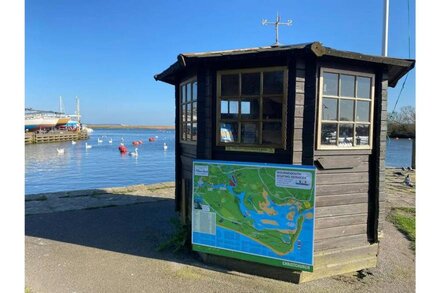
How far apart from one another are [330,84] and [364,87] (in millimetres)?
788

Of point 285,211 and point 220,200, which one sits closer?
point 285,211

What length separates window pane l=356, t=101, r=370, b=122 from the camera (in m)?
5.88

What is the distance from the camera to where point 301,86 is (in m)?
5.34

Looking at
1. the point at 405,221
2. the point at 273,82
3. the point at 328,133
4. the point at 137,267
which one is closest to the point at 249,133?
the point at 273,82

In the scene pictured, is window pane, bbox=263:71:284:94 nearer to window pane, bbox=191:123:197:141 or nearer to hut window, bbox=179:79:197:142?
hut window, bbox=179:79:197:142

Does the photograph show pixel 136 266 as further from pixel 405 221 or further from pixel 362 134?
pixel 405 221

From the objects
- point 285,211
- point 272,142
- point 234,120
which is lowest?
point 285,211

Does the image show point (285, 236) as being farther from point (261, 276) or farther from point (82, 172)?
point (82, 172)

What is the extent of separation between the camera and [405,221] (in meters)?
9.23

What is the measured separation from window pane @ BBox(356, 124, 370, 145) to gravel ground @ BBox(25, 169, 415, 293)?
2301 mm

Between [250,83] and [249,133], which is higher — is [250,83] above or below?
above
